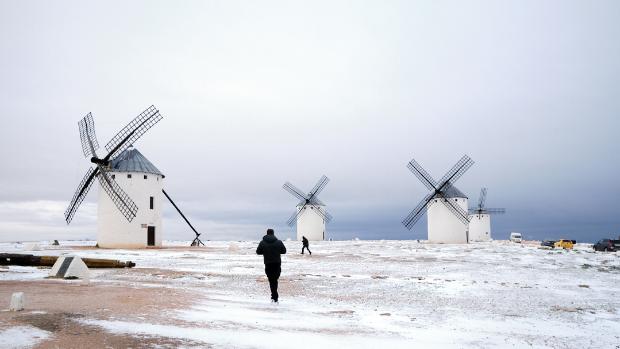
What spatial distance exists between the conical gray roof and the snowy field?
2548 cm

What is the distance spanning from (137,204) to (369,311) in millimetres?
37997

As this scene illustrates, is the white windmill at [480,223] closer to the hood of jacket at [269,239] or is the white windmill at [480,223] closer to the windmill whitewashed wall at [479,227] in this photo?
the windmill whitewashed wall at [479,227]

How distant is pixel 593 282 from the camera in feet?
65.3

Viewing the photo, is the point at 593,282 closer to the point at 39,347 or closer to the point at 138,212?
the point at 39,347

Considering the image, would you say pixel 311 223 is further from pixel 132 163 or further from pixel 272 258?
pixel 272 258

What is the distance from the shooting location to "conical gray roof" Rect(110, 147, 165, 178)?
150 feet

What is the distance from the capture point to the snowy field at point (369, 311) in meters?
8.77

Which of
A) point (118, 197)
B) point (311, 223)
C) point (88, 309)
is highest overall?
point (118, 197)

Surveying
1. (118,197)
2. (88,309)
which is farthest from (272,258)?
(118,197)

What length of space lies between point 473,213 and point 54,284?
73.2m

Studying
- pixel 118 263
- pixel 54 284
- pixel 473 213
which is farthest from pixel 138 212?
pixel 473 213

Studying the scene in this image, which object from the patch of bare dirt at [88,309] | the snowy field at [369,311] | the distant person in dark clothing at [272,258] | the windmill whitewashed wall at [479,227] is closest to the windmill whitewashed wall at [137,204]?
the snowy field at [369,311]

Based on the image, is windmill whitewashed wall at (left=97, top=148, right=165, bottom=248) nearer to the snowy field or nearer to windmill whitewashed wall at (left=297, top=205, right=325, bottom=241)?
the snowy field

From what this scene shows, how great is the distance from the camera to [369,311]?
12344 mm
